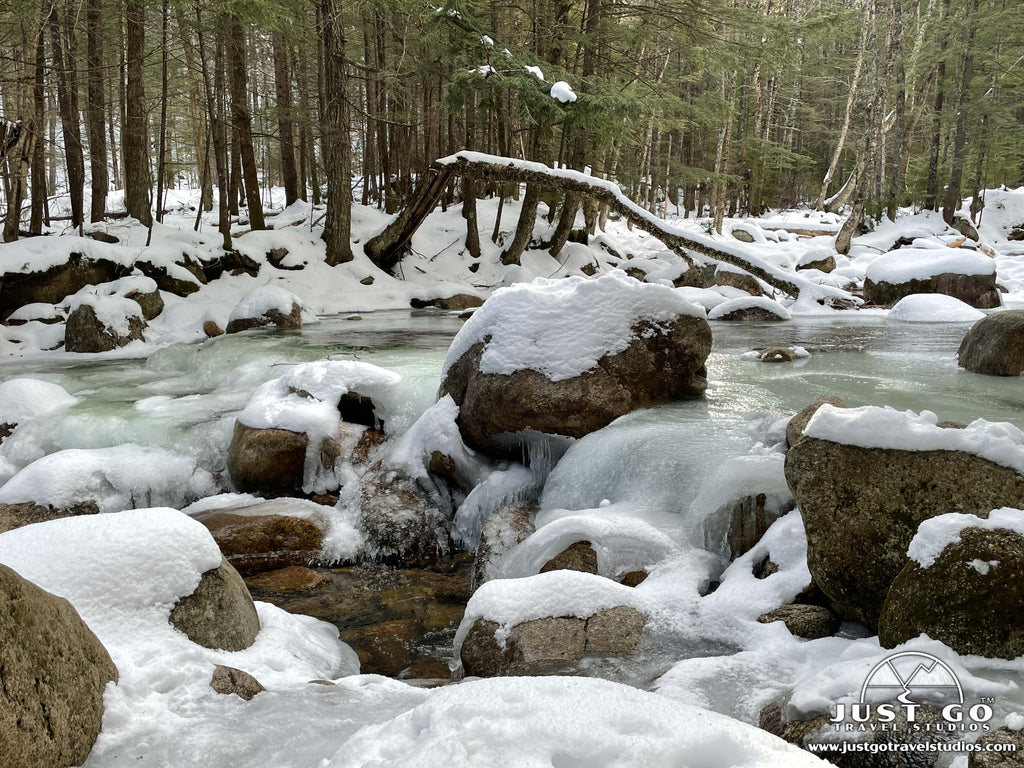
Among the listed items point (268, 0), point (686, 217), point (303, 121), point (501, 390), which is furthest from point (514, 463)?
point (686, 217)

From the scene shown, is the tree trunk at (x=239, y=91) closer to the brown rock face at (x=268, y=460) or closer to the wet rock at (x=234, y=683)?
the brown rock face at (x=268, y=460)

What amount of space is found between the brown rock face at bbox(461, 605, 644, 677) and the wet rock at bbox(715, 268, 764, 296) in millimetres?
13232

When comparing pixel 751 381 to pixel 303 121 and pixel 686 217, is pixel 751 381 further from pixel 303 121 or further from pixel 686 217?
pixel 686 217

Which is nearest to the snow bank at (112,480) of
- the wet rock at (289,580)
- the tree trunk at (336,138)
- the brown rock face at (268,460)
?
the brown rock face at (268,460)

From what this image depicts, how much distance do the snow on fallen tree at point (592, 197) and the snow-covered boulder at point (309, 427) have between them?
453 cm

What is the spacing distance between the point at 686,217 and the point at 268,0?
72.2 ft

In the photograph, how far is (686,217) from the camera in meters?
30.7

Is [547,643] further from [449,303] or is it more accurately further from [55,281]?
[449,303]

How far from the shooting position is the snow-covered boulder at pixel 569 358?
5871 millimetres

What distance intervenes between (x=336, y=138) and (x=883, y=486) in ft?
43.2

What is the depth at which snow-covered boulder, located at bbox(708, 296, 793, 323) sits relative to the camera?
12.6 meters

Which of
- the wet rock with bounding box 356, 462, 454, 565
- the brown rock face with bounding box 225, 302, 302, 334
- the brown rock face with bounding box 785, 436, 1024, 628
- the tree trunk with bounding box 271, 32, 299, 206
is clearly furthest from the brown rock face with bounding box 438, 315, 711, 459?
the tree trunk with bounding box 271, 32, 299, 206

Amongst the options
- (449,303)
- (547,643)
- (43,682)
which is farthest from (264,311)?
(43,682)

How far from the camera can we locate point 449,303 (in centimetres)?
1479
